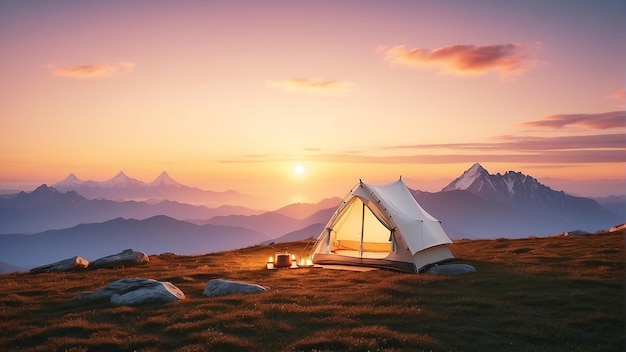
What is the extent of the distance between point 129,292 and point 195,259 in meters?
18.6

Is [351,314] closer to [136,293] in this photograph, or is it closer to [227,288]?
[227,288]

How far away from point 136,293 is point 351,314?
881cm

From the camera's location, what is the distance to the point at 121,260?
35281mm

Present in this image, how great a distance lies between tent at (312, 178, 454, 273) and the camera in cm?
2942

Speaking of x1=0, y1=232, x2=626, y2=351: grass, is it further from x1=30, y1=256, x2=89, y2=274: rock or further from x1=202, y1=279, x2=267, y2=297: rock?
x1=30, y1=256, x2=89, y2=274: rock

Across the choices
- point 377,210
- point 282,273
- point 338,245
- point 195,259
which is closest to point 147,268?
point 195,259

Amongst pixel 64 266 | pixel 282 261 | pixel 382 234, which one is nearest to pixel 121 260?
pixel 64 266

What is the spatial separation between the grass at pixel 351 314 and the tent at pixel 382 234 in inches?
77.8

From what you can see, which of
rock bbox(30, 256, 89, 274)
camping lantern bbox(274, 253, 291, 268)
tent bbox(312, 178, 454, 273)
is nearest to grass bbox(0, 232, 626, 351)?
tent bbox(312, 178, 454, 273)

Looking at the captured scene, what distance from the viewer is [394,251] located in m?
29.6

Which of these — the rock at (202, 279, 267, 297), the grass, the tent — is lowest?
the grass

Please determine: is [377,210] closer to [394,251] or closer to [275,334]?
[394,251]

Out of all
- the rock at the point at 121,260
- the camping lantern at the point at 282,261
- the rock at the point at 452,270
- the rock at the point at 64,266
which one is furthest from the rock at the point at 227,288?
the rock at the point at 64,266

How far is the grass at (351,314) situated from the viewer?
1416 cm
